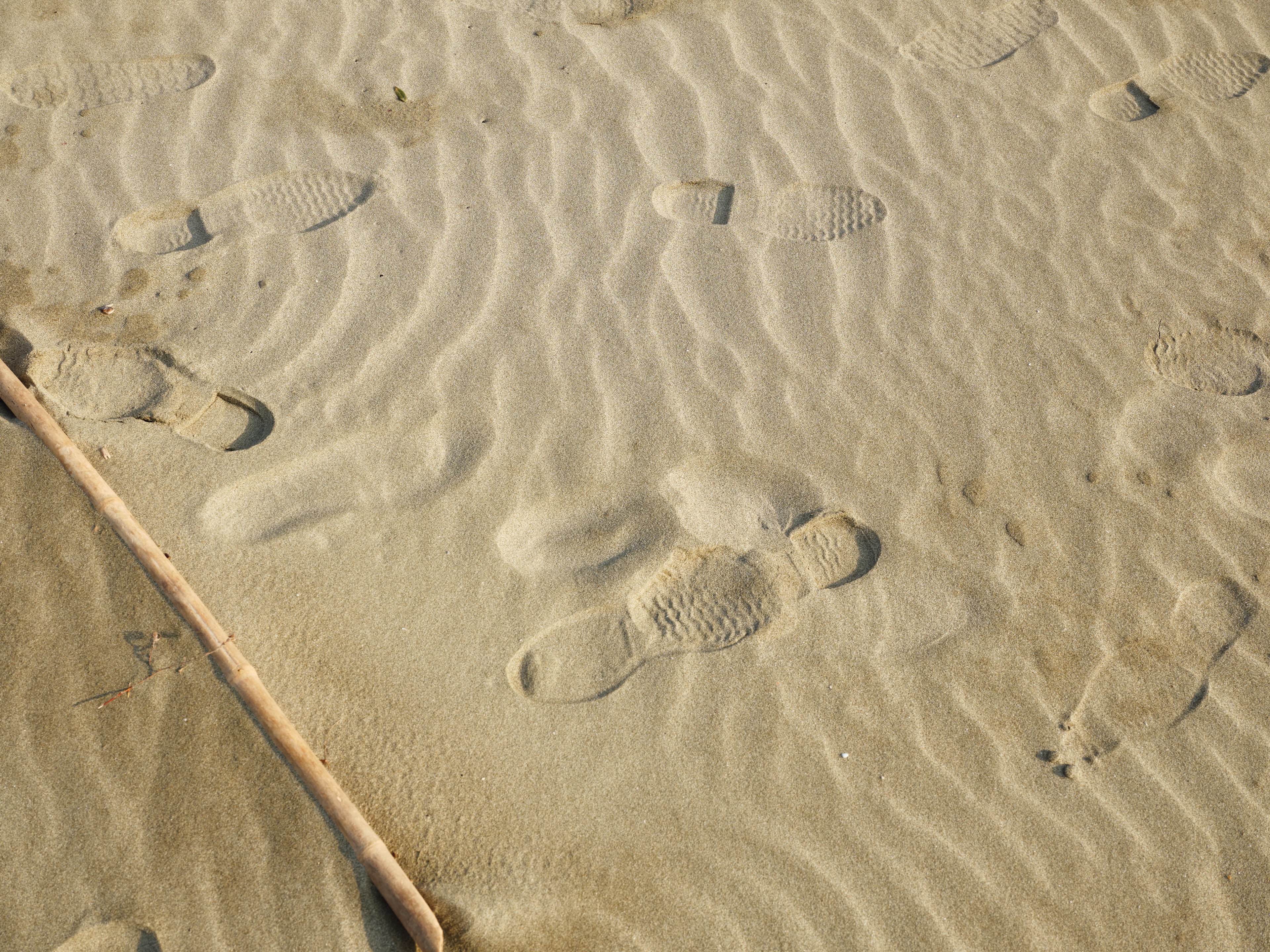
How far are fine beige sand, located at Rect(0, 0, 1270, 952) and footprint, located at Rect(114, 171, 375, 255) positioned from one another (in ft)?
0.05

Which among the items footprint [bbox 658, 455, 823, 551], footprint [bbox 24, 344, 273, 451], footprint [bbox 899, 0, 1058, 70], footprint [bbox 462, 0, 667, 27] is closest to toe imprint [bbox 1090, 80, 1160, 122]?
footprint [bbox 899, 0, 1058, 70]

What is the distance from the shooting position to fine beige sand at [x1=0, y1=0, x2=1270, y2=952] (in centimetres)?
175

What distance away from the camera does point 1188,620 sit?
205 centimetres

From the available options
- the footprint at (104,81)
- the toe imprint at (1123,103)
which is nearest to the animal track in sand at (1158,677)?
the toe imprint at (1123,103)

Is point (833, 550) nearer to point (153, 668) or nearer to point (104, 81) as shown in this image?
point (153, 668)

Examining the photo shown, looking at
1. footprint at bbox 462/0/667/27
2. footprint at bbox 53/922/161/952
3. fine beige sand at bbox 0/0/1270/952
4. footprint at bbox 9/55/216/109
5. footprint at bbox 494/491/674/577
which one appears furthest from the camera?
footprint at bbox 462/0/667/27

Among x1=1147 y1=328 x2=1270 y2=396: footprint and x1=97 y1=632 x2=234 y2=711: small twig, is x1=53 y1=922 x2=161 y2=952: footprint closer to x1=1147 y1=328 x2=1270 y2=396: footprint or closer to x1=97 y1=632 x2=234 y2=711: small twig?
x1=97 y1=632 x2=234 y2=711: small twig

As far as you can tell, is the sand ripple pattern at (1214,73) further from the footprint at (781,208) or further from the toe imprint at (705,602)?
the toe imprint at (705,602)

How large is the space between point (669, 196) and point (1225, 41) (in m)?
2.26

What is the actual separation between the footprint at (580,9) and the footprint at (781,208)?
35.5 inches

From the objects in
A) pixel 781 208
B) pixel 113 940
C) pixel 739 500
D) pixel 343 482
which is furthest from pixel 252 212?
pixel 113 940

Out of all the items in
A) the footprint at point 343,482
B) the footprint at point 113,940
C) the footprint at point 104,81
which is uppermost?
the footprint at point 104,81

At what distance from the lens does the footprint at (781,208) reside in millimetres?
2654

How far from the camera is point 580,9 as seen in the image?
318cm
